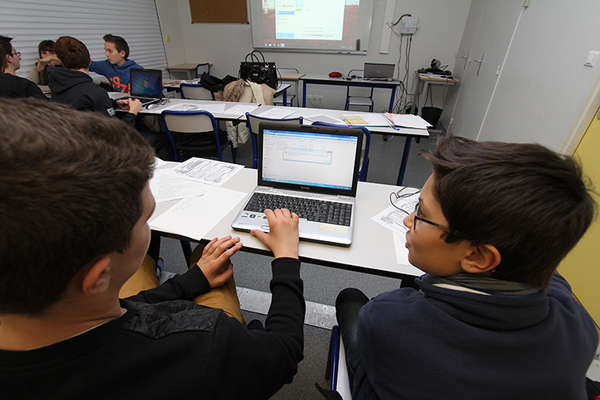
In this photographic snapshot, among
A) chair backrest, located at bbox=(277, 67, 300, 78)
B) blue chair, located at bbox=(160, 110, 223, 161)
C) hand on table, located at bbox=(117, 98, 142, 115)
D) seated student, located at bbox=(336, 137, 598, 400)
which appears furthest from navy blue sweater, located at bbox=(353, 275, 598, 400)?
chair backrest, located at bbox=(277, 67, 300, 78)

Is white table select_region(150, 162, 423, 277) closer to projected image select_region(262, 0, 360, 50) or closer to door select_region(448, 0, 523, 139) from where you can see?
door select_region(448, 0, 523, 139)

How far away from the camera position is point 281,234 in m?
0.90

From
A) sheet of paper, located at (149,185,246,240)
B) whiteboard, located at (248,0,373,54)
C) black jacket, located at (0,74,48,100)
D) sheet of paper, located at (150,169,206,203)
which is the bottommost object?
sheet of paper, located at (149,185,246,240)

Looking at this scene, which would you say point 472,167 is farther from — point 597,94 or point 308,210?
point 597,94

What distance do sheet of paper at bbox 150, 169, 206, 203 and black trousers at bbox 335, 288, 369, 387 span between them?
73cm

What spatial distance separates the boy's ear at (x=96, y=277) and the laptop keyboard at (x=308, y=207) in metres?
0.65

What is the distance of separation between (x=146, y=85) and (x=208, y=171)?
7.63ft

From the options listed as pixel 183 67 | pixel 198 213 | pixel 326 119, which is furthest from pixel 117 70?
pixel 198 213

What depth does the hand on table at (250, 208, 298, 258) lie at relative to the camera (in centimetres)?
86

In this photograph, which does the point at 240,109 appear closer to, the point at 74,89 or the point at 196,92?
the point at 196,92

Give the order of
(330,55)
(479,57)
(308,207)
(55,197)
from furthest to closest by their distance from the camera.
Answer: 1. (330,55)
2. (479,57)
3. (308,207)
4. (55,197)

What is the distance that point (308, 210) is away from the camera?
3.38 ft

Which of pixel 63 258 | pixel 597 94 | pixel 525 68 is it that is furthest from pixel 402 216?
pixel 525 68

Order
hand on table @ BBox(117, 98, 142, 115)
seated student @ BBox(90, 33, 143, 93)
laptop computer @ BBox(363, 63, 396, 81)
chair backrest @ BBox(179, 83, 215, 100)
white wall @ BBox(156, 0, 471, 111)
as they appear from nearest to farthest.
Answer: hand on table @ BBox(117, 98, 142, 115) → chair backrest @ BBox(179, 83, 215, 100) → seated student @ BBox(90, 33, 143, 93) → laptop computer @ BBox(363, 63, 396, 81) → white wall @ BBox(156, 0, 471, 111)
